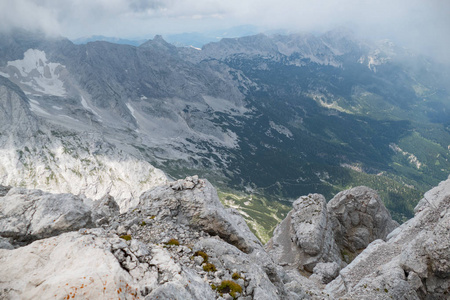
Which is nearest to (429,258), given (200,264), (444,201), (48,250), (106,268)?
(444,201)

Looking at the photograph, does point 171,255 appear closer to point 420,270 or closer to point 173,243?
point 173,243

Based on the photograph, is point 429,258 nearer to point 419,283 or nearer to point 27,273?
point 419,283

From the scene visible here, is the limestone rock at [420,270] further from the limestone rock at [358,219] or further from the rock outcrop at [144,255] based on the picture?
the limestone rock at [358,219]

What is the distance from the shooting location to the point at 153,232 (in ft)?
75.8

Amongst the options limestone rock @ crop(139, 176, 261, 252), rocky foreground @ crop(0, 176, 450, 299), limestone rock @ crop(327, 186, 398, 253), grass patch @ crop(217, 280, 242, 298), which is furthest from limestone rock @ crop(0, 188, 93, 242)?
limestone rock @ crop(327, 186, 398, 253)

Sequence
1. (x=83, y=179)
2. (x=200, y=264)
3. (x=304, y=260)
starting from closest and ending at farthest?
(x=200, y=264), (x=304, y=260), (x=83, y=179)

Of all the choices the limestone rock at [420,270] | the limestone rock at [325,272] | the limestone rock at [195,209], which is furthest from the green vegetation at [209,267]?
the limestone rock at [325,272]

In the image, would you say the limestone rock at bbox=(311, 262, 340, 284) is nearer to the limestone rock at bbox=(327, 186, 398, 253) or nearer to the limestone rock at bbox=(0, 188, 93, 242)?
the limestone rock at bbox=(327, 186, 398, 253)

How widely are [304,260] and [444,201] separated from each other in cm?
2777

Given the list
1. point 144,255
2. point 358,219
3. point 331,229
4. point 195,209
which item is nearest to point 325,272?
point 331,229

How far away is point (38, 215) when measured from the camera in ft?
72.5

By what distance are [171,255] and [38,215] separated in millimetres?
13707

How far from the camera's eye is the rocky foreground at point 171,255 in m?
13.8

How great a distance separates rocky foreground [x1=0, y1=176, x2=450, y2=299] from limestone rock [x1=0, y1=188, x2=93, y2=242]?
8 cm
